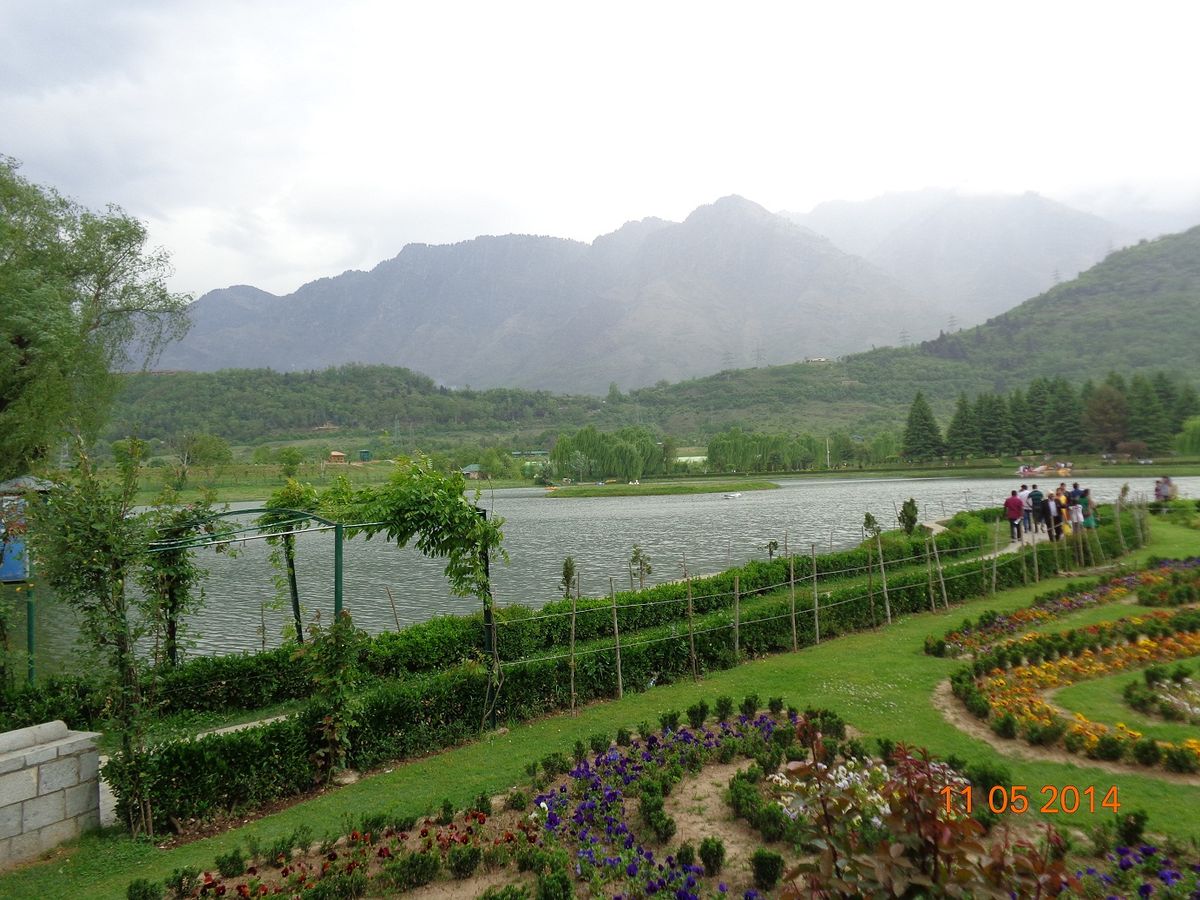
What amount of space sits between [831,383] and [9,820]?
183 metres

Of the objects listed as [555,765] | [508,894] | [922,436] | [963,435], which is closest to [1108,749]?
[555,765]

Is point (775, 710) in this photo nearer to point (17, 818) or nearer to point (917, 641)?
point (917, 641)

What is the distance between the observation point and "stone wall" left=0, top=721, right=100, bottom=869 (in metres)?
6.18

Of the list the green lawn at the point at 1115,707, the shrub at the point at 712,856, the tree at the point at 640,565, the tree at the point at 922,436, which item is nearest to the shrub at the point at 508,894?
the shrub at the point at 712,856

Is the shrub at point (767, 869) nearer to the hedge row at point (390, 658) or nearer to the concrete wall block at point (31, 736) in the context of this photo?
the hedge row at point (390, 658)

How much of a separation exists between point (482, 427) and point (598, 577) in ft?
522

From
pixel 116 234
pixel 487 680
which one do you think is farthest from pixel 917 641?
pixel 116 234

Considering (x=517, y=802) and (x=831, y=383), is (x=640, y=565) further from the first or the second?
(x=831, y=383)

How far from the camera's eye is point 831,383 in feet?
577

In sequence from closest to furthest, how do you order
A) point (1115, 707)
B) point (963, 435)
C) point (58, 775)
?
point (58, 775)
point (1115, 707)
point (963, 435)

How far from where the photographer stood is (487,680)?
31.8 ft

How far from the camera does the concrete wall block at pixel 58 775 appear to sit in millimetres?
6422

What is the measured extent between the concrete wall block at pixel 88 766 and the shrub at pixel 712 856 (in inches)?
239

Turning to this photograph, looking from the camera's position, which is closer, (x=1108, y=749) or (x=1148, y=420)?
(x=1108, y=749)
